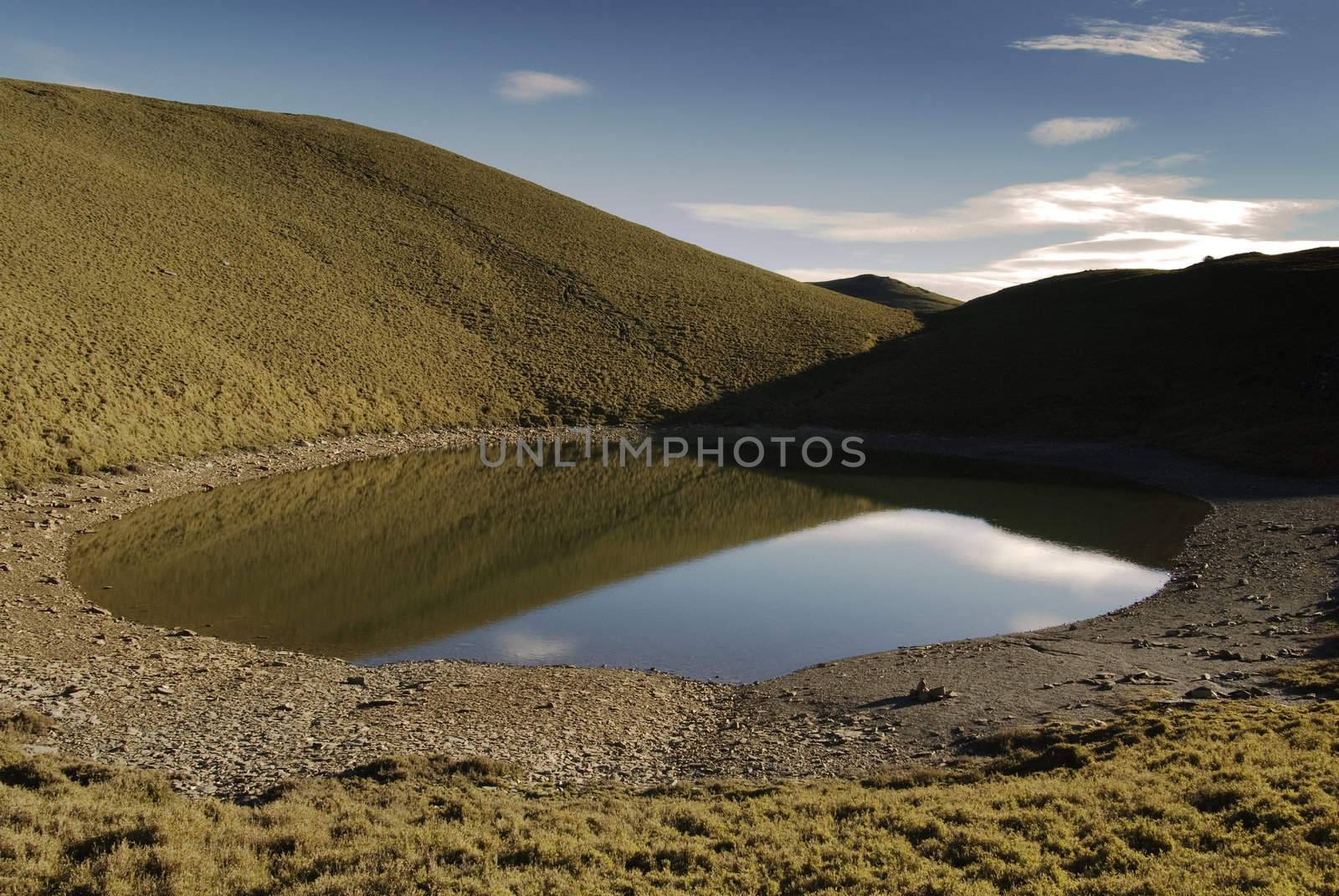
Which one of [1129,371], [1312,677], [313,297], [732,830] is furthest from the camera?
[313,297]

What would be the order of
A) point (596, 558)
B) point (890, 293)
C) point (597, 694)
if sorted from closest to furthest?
point (597, 694)
point (596, 558)
point (890, 293)

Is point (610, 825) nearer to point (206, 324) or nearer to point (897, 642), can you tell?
point (897, 642)

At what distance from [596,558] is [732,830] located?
15483mm

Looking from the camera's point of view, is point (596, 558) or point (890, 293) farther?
point (890, 293)

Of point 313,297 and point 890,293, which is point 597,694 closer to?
point 313,297

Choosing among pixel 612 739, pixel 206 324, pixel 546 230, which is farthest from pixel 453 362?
pixel 612 739

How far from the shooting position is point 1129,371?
163 ft

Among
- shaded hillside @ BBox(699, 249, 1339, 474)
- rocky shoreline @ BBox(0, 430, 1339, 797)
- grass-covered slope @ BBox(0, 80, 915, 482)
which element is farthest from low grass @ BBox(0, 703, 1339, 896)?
shaded hillside @ BBox(699, 249, 1339, 474)

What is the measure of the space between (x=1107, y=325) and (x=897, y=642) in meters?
47.4

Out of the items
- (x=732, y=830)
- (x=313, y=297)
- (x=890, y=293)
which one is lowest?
(x=732, y=830)

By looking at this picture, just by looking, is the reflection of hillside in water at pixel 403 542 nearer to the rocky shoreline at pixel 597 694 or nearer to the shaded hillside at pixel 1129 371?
the rocky shoreline at pixel 597 694

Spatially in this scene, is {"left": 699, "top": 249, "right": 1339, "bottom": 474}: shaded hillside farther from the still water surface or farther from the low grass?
the low grass

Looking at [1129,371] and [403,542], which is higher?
[1129,371]

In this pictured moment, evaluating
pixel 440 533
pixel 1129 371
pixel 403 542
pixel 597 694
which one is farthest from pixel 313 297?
pixel 1129 371
